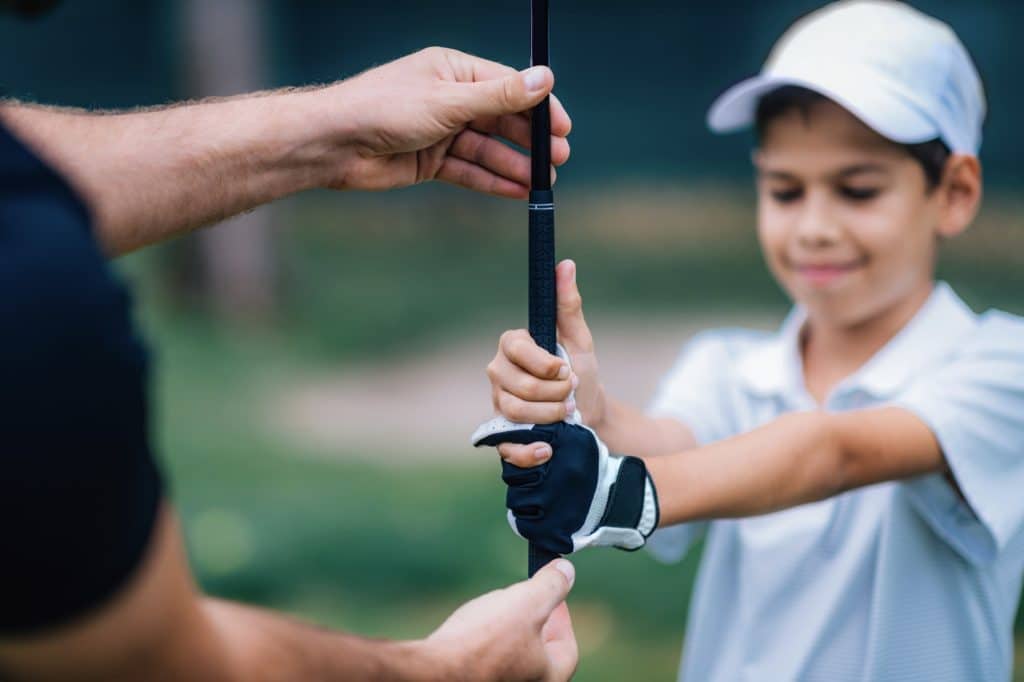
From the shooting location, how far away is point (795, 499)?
223cm

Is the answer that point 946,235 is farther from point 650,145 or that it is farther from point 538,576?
point 650,145

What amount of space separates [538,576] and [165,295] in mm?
8158

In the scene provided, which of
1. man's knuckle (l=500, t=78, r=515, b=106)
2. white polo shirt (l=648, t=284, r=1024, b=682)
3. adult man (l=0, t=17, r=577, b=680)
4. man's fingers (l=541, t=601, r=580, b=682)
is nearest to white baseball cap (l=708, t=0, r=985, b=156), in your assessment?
white polo shirt (l=648, t=284, r=1024, b=682)

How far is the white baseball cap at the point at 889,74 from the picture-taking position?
2.56m

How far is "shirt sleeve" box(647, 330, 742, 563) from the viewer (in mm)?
2707

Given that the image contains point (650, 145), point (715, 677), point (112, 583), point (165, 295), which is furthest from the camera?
point (650, 145)

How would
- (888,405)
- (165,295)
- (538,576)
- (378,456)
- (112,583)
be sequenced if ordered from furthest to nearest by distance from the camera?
(165,295)
(378,456)
(888,405)
(538,576)
(112,583)

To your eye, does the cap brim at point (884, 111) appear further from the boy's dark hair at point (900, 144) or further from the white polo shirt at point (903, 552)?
the white polo shirt at point (903, 552)

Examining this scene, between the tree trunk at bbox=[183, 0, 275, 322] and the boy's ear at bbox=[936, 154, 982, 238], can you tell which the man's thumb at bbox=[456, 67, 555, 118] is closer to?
the boy's ear at bbox=[936, 154, 982, 238]

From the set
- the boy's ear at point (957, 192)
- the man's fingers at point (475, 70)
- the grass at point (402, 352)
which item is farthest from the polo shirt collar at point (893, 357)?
the grass at point (402, 352)

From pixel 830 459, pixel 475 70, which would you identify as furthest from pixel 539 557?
pixel 475 70

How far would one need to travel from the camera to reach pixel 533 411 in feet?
6.17

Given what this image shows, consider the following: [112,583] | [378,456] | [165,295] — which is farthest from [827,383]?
[165,295]

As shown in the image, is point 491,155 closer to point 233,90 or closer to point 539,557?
point 539,557
